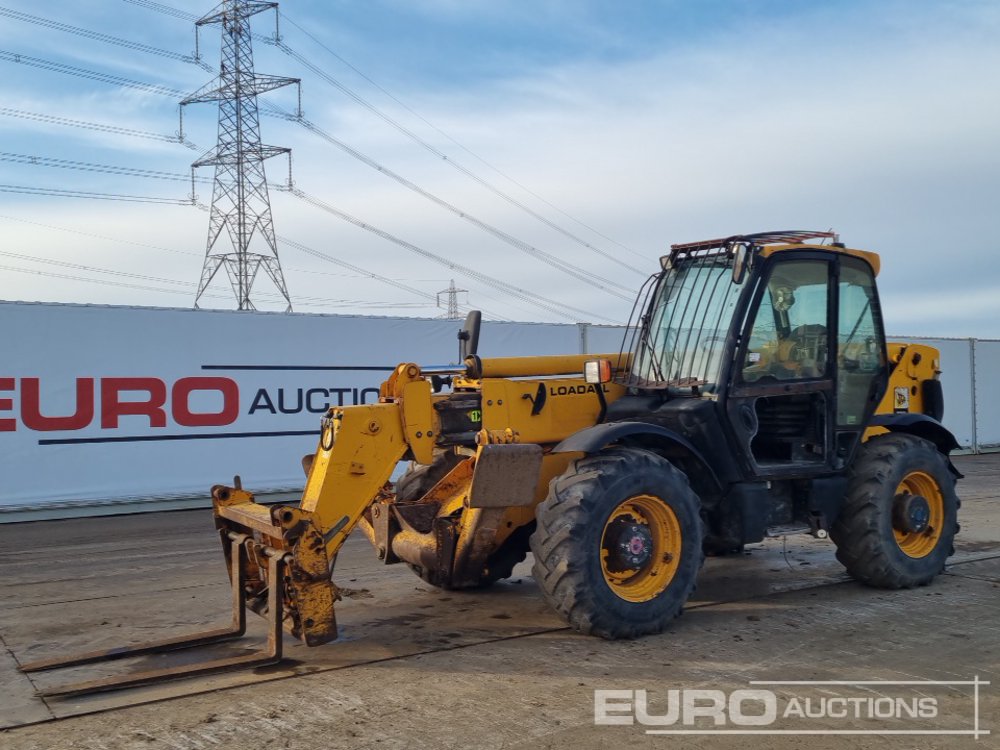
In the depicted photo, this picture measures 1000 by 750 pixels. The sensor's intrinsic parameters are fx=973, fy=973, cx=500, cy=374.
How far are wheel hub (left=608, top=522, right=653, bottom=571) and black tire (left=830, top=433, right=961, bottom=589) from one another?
79.6 inches

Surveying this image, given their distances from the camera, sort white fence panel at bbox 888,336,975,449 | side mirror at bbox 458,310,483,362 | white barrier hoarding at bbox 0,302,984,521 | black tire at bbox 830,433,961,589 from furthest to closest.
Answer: white fence panel at bbox 888,336,975,449 → white barrier hoarding at bbox 0,302,984,521 → black tire at bbox 830,433,961,589 → side mirror at bbox 458,310,483,362

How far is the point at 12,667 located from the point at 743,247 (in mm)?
5126

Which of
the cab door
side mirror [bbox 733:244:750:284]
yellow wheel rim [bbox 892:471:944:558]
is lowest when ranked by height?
yellow wheel rim [bbox 892:471:944:558]

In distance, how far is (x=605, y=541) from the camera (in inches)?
228

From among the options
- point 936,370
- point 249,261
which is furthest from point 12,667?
point 249,261

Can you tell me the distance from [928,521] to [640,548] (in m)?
2.89

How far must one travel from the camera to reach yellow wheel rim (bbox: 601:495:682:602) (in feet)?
19.0

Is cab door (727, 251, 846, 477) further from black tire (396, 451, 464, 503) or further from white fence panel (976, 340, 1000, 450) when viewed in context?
white fence panel (976, 340, 1000, 450)

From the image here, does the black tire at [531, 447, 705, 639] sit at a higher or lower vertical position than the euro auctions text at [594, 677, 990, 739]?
higher

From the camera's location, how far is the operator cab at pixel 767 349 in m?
6.48

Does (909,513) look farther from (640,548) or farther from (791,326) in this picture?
(640,548)

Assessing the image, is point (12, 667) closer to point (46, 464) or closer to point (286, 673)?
point (286, 673)

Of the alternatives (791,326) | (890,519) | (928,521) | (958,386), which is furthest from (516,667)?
(958,386)

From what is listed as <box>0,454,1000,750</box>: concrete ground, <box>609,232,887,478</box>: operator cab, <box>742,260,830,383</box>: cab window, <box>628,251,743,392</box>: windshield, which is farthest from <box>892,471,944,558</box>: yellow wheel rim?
<box>628,251,743,392</box>: windshield
